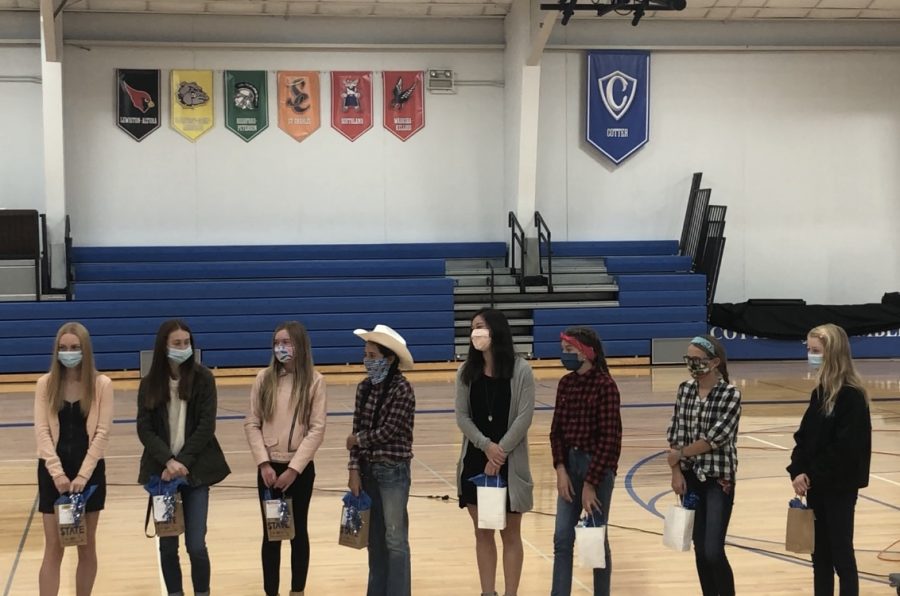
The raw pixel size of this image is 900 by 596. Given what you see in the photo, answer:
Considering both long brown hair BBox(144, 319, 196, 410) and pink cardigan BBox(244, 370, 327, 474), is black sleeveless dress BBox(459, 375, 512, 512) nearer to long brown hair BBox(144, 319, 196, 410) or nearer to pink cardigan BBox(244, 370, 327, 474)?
pink cardigan BBox(244, 370, 327, 474)

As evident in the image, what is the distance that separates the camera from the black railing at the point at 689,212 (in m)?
19.7

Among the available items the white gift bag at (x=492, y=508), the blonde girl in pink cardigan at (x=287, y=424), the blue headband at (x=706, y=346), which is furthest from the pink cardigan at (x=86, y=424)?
the blue headband at (x=706, y=346)

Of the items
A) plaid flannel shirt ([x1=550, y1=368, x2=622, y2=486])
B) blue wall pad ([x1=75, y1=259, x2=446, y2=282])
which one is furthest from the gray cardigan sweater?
blue wall pad ([x1=75, y1=259, x2=446, y2=282])

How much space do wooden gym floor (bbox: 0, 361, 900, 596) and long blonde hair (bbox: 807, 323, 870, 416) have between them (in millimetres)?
1367

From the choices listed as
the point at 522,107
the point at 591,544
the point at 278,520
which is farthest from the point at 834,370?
the point at 522,107

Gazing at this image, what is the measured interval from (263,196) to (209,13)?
3.17 meters

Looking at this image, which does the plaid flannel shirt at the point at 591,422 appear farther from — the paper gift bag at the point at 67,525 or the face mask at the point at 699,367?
the paper gift bag at the point at 67,525

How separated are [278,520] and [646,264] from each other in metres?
14.7

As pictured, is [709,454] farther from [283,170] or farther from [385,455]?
[283,170]

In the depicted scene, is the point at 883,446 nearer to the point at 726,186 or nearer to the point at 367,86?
the point at 726,186

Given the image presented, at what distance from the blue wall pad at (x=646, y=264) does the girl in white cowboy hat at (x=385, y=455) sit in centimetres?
1430

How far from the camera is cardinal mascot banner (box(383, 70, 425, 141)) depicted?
19.4 metres

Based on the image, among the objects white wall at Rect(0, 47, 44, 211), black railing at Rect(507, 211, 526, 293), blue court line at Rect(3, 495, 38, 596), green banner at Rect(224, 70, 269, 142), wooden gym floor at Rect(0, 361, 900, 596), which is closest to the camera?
blue court line at Rect(3, 495, 38, 596)

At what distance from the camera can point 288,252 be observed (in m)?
18.9
